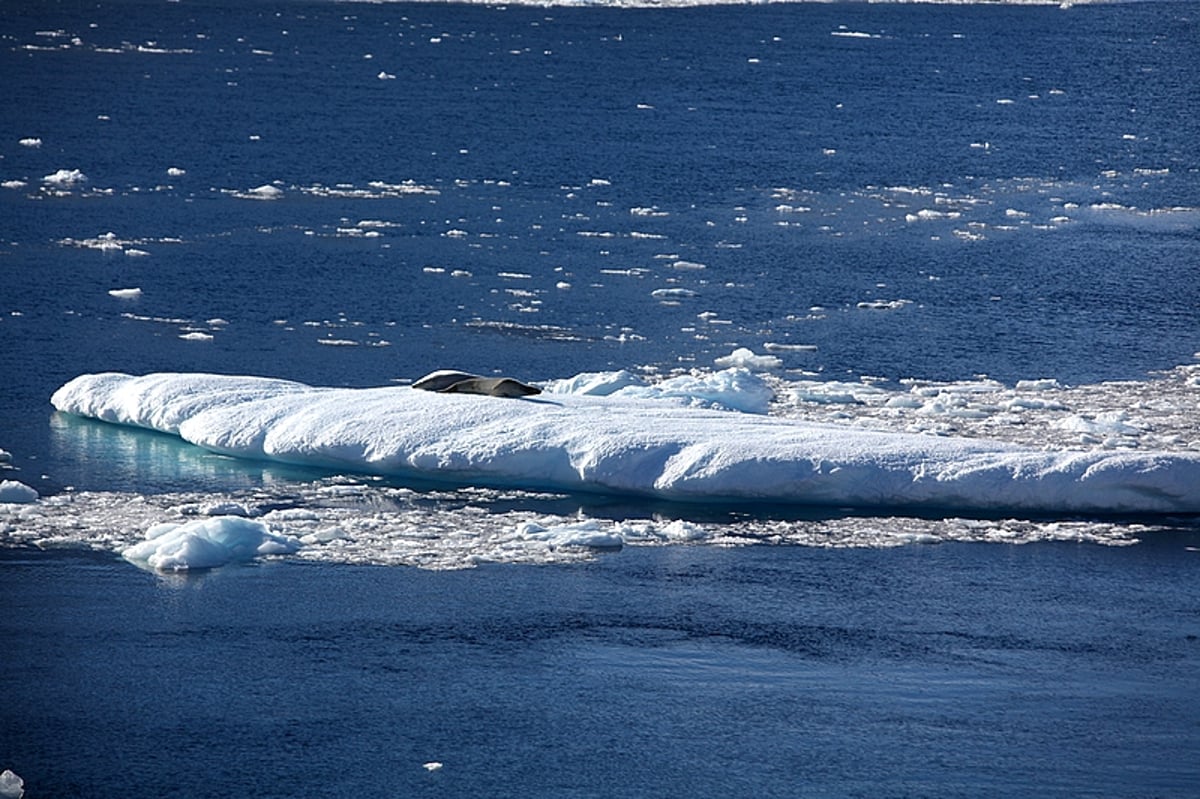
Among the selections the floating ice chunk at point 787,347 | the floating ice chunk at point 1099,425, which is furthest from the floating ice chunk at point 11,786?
the floating ice chunk at point 787,347

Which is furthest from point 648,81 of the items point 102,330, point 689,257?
point 102,330

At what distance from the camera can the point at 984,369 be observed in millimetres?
15281

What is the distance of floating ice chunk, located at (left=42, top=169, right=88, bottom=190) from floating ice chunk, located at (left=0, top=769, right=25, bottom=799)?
15.7 metres

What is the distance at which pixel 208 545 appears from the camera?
10266mm

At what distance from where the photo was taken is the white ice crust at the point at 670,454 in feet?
37.5

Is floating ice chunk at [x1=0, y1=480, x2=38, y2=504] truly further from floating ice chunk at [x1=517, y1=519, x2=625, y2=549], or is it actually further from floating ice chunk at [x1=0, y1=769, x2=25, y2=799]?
floating ice chunk at [x1=0, y1=769, x2=25, y2=799]

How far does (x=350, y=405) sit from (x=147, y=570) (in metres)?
2.58

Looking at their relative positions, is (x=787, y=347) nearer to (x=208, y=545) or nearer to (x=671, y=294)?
(x=671, y=294)

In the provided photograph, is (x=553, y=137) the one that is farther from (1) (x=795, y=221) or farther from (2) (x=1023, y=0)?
(2) (x=1023, y=0)

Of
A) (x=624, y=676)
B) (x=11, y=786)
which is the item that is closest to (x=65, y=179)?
(x=624, y=676)

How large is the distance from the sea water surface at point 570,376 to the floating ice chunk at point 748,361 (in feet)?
0.23

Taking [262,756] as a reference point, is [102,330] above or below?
above

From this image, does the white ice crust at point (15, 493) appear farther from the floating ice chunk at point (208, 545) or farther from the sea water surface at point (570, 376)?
the floating ice chunk at point (208, 545)

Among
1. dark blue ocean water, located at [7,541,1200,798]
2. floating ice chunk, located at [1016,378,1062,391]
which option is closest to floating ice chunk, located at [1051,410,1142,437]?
floating ice chunk, located at [1016,378,1062,391]
